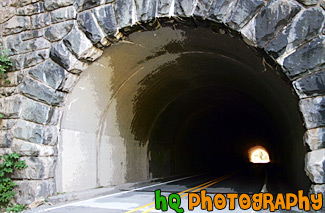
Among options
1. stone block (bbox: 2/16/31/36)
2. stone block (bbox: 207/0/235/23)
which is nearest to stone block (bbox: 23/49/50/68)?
stone block (bbox: 2/16/31/36)

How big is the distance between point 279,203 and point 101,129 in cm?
545

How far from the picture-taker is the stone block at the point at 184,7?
21.2ft

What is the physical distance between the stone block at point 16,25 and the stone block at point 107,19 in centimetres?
204

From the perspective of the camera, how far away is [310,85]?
5488 millimetres

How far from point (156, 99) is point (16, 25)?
5.78m

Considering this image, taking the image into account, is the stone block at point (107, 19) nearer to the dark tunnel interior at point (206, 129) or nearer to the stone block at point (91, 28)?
the stone block at point (91, 28)

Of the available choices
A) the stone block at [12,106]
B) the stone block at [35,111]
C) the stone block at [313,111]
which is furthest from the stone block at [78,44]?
the stone block at [313,111]

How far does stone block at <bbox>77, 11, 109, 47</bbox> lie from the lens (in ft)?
23.5

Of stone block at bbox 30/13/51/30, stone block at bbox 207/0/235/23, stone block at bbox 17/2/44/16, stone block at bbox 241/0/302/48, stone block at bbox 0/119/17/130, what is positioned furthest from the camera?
stone block at bbox 17/2/44/16

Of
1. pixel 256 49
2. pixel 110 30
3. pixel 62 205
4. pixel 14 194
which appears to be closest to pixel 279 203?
pixel 256 49

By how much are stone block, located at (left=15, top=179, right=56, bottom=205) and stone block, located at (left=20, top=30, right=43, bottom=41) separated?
11.4ft

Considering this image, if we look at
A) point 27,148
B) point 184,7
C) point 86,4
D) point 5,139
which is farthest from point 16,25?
point 184,7

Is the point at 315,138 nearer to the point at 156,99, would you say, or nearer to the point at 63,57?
the point at 63,57

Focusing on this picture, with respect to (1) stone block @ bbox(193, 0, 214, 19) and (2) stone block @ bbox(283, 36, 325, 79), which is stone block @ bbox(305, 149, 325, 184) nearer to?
(2) stone block @ bbox(283, 36, 325, 79)
